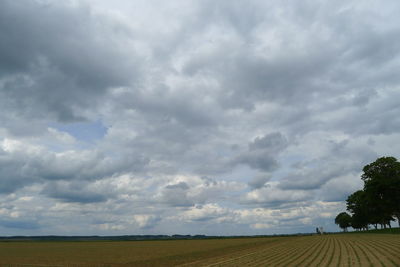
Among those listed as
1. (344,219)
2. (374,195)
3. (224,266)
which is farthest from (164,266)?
(344,219)

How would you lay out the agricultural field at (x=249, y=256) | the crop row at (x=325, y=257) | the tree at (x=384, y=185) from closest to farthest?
the crop row at (x=325, y=257) < the agricultural field at (x=249, y=256) < the tree at (x=384, y=185)

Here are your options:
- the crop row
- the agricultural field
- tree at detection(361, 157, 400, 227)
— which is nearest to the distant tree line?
tree at detection(361, 157, 400, 227)

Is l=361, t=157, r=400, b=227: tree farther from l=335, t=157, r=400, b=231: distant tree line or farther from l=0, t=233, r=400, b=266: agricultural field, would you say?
l=0, t=233, r=400, b=266: agricultural field

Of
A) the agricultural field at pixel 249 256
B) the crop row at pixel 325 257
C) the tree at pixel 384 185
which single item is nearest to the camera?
the crop row at pixel 325 257

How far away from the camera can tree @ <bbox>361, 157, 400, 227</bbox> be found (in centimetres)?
7519

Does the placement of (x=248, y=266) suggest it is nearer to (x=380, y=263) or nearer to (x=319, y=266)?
(x=319, y=266)

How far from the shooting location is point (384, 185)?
249ft

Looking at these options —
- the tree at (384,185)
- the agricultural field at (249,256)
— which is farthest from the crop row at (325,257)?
the tree at (384,185)

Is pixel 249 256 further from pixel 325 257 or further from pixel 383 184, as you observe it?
pixel 383 184

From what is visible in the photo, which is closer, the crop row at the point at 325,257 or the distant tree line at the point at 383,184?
the crop row at the point at 325,257

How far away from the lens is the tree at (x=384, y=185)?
247 ft

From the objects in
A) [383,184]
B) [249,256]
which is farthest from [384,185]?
[249,256]

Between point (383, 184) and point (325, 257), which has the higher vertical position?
point (383, 184)

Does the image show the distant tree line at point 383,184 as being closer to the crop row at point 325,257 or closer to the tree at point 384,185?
the tree at point 384,185
